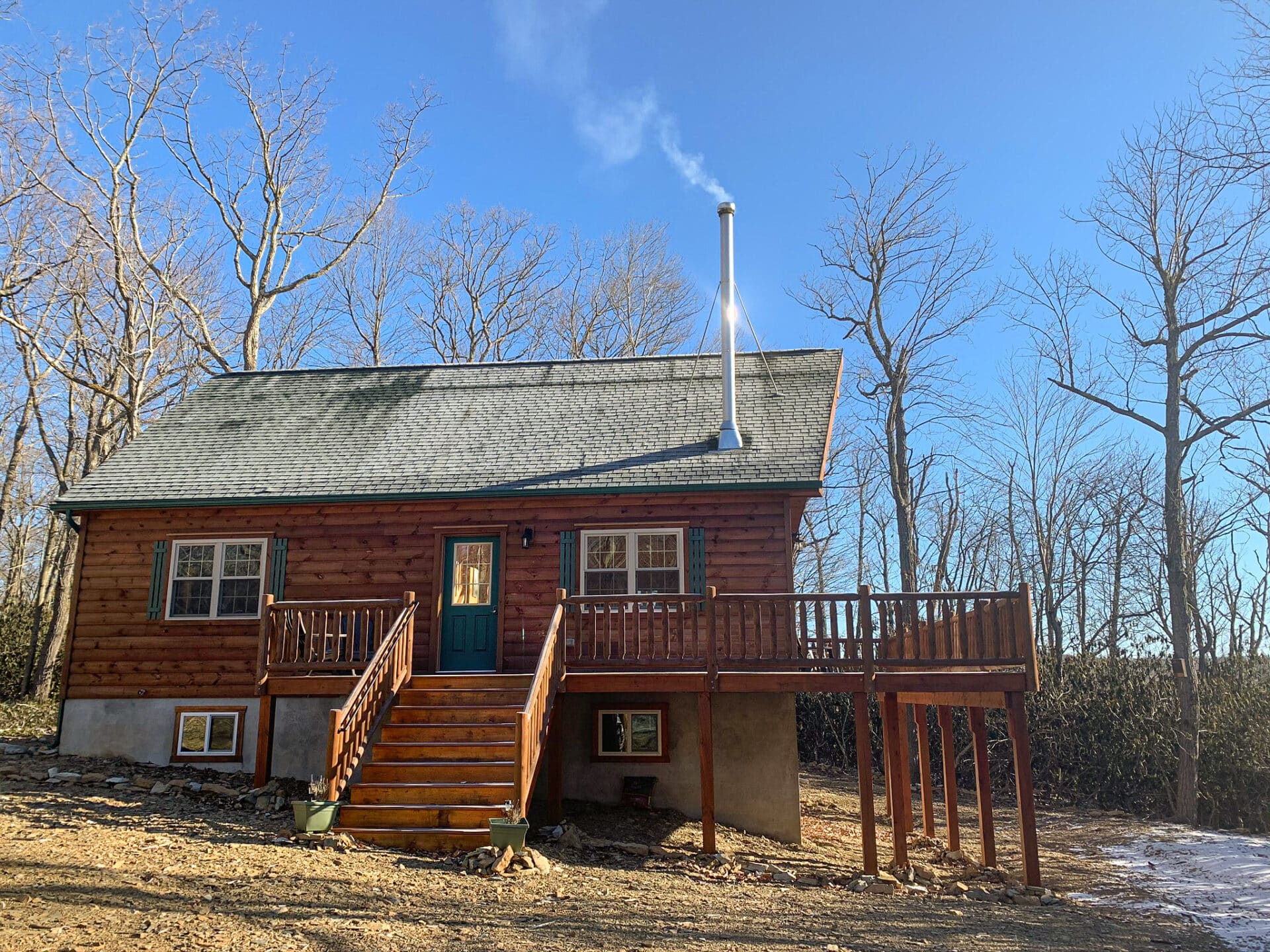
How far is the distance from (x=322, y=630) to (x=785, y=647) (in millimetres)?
6038

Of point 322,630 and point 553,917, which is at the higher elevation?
point 322,630

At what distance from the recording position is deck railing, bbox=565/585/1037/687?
424 inches

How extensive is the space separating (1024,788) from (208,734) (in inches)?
434

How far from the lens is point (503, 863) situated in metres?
8.80

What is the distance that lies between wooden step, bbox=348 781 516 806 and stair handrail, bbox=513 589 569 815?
38cm

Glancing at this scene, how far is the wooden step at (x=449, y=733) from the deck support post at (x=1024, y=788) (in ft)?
18.7

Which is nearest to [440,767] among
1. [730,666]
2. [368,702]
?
[368,702]

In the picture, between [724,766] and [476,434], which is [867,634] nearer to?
[724,766]

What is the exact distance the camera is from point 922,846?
13273 millimetres

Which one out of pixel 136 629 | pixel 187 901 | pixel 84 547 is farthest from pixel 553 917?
pixel 84 547

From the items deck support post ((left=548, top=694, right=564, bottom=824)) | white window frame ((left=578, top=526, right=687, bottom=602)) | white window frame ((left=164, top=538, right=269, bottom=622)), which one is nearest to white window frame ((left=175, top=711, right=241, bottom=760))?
white window frame ((left=164, top=538, right=269, bottom=622))

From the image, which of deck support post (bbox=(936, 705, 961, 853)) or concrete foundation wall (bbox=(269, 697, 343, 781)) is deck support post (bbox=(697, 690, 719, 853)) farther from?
concrete foundation wall (bbox=(269, 697, 343, 781))

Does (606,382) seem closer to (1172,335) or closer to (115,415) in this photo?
(1172,335)

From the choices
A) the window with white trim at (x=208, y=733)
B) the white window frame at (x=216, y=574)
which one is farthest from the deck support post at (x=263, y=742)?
the white window frame at (x=216, y=574)
